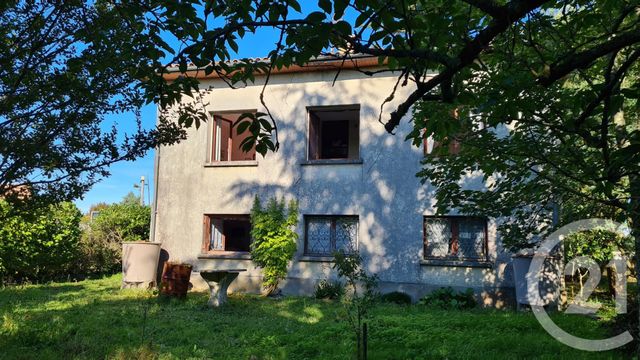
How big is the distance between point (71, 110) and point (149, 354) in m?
3.15

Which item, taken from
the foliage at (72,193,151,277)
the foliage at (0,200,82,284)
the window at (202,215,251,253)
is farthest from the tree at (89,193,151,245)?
the window at (202,215,251,253)

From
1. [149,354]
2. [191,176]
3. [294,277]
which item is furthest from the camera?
[191,176]

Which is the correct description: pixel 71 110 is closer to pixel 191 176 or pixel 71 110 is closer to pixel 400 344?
pixel 400 344

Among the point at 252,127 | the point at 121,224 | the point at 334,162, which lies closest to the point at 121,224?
the point at 121,224

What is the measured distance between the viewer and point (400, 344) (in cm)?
609

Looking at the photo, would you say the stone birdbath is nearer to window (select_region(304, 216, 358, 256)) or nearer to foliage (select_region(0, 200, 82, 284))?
window (select_region(304, 216, 358, 256))

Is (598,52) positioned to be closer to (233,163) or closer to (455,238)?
(455,238)

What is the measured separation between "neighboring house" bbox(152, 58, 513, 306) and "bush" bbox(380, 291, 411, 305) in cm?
29

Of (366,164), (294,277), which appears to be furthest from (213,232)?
(366,164)

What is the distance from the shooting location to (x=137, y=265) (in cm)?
1228

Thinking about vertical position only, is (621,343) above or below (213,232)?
below

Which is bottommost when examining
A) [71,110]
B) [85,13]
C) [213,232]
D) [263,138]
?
[213,232]

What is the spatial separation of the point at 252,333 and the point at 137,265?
254 inches

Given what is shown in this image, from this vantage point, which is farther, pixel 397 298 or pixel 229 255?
pixel 229 255
